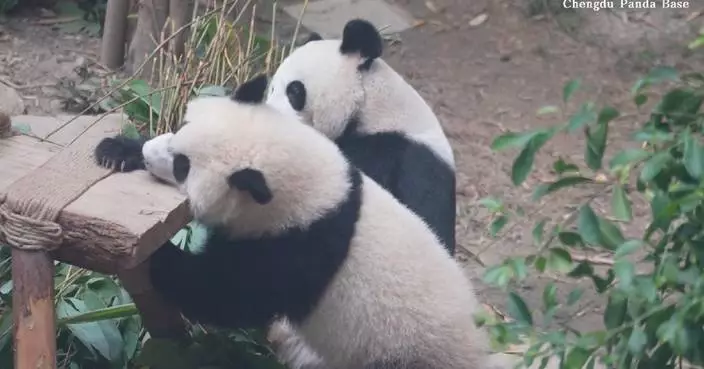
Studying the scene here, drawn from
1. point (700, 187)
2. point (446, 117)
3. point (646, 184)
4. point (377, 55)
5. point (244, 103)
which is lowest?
point (446, 117)

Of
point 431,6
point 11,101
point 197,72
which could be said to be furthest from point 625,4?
point 11,101

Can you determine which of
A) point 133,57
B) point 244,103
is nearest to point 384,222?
point 244,103

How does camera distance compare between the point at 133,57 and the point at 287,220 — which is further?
the point at 133,57

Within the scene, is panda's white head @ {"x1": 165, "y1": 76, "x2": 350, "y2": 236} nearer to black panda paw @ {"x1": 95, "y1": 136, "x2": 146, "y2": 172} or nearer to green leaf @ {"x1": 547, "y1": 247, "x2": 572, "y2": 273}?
black panda paw @ {"x1": 95, "y1": 136, "x2": 146, "y2": 172}

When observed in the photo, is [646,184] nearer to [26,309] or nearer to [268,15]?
[26,309]

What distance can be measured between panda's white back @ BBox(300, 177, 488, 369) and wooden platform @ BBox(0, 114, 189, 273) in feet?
1.81

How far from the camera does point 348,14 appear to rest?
770cm

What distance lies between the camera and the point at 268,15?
7.53 m

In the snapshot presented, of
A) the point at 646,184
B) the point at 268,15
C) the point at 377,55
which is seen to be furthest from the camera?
the point at 268,15

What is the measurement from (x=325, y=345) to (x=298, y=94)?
4.47ft

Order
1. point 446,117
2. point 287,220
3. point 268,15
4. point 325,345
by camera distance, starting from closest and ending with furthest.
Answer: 1. point 287,220
2. point 325,345
3. point 446,117
4. point 268,15

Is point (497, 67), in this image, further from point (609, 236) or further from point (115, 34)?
point (609, 236)

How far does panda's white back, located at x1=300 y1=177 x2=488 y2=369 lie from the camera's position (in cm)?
311

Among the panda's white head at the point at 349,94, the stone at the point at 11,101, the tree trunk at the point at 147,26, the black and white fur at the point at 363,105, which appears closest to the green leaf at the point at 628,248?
the black and white fur at the point at 363,105
